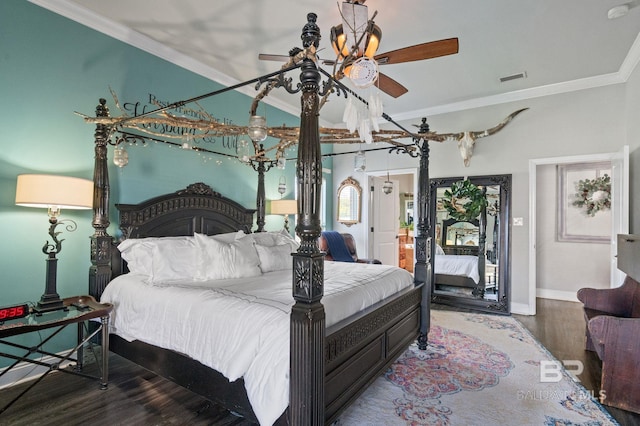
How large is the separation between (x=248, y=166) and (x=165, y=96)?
1.41m

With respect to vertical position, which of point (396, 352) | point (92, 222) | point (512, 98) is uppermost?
point (512, 98)

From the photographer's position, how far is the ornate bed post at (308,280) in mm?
1640

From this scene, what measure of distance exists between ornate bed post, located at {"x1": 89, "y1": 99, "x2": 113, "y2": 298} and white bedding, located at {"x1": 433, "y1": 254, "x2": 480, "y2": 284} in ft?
14.9

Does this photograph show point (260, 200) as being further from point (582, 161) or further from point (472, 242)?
point (582, 161)

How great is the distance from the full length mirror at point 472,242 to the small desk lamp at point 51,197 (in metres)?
4.74

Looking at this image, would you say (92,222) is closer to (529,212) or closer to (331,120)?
(331,120)

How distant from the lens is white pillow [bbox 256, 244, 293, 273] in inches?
137

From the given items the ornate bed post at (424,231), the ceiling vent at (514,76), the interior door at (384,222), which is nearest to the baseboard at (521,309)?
the ornate bed post at (424,231)

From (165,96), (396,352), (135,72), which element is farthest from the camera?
(165,96)

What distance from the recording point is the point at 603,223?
17.9ft

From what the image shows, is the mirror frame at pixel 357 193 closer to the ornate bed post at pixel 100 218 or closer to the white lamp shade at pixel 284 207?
the white lamp shade at pixel 284 207

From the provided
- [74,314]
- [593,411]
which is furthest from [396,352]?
[74,314]

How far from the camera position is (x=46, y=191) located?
91.9 inches

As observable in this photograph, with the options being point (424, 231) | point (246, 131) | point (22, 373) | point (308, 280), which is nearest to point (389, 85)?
point (246, 131)
